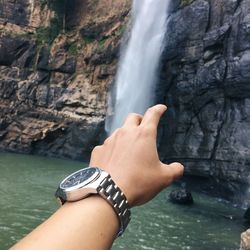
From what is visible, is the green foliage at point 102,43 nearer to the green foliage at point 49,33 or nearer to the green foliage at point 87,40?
the green foliage at point 87,40

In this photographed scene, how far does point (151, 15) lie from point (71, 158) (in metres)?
13.1

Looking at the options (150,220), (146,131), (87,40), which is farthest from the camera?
(87,40)

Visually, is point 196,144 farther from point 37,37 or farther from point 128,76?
point 37,37

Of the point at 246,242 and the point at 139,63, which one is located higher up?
the point at 139,63

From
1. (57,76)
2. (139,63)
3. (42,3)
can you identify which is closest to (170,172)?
(139,63)

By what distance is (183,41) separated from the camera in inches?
1006

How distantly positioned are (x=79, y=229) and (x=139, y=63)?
30304 mm

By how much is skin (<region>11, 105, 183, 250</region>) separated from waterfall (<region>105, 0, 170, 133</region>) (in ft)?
88.3

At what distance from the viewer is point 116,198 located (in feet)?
5.77

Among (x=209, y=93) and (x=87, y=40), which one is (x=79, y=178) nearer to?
(x=209, y=93)

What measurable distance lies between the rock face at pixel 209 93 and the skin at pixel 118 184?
19.1 m

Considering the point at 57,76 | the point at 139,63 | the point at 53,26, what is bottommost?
the point at 57,76

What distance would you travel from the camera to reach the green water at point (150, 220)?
11.4 m

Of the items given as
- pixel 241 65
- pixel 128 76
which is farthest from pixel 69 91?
pixel 241 65
